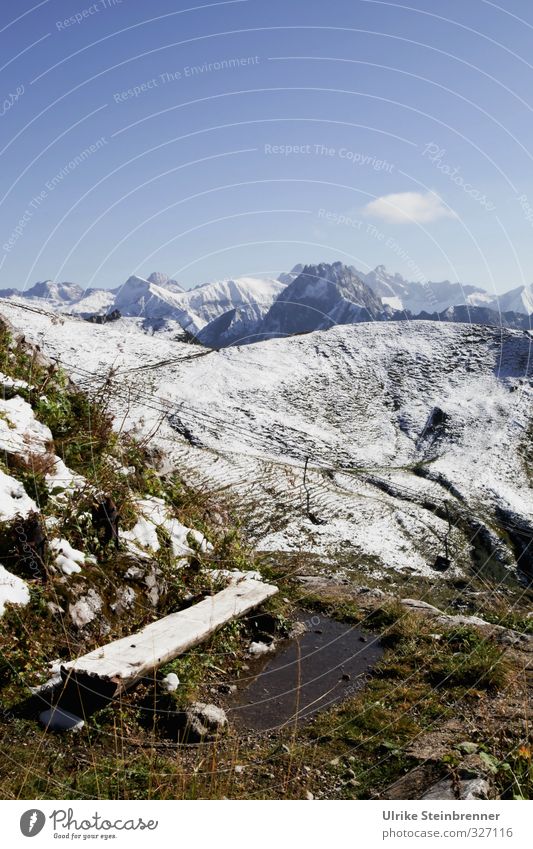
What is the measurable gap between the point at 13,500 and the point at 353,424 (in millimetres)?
33925

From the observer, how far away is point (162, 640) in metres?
8.45

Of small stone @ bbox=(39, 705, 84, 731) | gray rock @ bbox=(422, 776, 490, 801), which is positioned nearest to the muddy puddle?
gray rock @ bbox=(422, 776, 490, 801)

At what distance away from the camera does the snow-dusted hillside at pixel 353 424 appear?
2461 centimetres

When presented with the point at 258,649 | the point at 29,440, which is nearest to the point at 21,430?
the point at 29,440

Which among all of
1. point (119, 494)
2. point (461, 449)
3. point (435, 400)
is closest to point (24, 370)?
point (119, 494)

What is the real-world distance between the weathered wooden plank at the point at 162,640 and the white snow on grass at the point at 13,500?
106 inches

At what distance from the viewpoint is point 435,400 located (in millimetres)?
45344

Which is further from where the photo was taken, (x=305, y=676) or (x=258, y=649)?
(x=258, y=649)

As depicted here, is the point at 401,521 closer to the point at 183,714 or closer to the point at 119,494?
the point at 119,494

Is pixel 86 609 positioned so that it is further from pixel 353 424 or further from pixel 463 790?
pixel 353 424

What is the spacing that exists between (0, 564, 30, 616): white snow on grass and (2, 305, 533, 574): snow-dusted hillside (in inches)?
331

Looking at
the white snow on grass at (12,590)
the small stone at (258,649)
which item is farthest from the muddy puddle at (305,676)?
the white snow on grass at (12,590)

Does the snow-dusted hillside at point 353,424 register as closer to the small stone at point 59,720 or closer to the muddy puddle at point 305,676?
the muddy puddle at point 305,676

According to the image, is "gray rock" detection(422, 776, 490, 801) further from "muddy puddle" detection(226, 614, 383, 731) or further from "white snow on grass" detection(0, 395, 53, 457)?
"white snow on grass" detection(0, 395, 53, 457)
